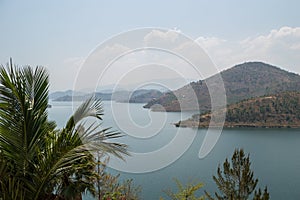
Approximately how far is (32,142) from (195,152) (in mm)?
21225

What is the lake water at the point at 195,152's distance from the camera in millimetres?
6457

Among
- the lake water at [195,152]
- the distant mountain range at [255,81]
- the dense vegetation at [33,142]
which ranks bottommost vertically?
the lake water at [195,152]

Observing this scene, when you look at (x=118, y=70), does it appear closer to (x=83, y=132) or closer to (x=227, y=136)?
(x=83, y=132)

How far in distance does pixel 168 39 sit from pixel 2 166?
300 centimetres

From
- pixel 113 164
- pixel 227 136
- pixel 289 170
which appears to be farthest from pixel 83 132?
pixel 227 136

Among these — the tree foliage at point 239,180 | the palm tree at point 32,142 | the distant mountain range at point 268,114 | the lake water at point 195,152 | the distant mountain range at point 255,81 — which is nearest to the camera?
the palm tree at point 32,142

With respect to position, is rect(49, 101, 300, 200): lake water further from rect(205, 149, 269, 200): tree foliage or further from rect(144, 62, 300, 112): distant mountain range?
rect(144, 62, 300, 112): distant mountain range

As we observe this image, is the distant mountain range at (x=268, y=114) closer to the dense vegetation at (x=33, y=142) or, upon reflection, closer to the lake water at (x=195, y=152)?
the lake water at (x=195, y=152)

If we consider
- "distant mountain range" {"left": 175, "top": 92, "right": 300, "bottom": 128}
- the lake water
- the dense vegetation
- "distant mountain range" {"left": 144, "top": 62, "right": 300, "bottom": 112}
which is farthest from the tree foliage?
"distant mountain range" {"left": 144, "top": 62, "right": 300, "bottom": 112}

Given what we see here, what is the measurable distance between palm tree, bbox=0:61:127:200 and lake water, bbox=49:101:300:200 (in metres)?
1.91

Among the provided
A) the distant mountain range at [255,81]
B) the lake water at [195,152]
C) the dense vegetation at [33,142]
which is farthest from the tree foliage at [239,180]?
the distant mountain range at [255,81]

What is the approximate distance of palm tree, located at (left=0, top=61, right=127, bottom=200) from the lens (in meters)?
2.00

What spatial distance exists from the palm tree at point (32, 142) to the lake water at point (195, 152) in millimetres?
1907

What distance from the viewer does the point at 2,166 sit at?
1.92 m
